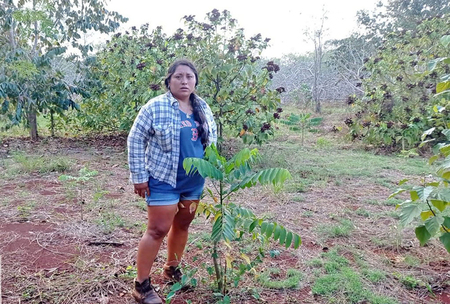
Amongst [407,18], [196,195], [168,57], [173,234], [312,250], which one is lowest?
[312,250]

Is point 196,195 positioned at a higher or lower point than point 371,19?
lower

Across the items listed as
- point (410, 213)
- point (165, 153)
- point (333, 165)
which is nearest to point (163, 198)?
point (165, 153)

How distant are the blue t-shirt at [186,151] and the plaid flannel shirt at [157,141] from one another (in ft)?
0.12

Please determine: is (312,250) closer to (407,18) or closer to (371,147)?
(371,147)

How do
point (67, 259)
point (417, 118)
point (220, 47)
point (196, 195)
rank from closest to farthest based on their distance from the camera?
point (196, 195) → point (67, 259) → point (220, 47) → point (417, 118)

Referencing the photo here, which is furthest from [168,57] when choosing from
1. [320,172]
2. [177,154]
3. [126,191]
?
[177,154]

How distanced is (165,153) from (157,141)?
89mm

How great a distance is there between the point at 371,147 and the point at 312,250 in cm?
580

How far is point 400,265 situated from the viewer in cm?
300

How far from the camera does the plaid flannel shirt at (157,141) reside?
2188mm

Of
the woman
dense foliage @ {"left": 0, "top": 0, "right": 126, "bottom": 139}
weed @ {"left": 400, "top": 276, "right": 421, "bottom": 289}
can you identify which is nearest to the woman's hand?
the woman

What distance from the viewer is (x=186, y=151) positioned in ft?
7.41

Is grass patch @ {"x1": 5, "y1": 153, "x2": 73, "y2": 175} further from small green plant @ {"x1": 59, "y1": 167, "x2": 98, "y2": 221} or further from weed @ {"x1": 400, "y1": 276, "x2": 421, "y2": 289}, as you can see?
weed @ {"x1": 400, "y1": 276, "x2": 421, "y2": 289}

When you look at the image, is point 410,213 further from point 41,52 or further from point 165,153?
point 41,52
